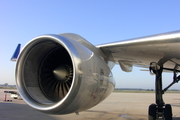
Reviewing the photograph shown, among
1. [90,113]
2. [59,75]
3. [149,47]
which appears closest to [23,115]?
[90,113]

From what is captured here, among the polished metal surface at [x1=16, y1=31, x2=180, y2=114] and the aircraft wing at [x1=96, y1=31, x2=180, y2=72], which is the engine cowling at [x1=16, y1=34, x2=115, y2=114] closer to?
the polished metal surface at [x1=16, y1=31, x2=180, y2=114]

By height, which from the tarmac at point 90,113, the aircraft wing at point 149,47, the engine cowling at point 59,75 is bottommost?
the tarmac at point 90,113

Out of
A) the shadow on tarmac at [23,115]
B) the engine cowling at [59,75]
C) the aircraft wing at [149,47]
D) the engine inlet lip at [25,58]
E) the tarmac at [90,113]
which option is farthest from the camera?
the tarmac at [90,113]

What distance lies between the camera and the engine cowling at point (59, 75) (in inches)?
119

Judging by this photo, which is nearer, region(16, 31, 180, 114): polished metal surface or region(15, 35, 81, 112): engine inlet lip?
region(15, 35, 81, 112): engine inlet lip

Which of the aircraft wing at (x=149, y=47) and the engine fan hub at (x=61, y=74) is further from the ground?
the aircraft wing at (x=149, y=47)

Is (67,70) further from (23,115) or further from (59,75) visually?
(23,115)

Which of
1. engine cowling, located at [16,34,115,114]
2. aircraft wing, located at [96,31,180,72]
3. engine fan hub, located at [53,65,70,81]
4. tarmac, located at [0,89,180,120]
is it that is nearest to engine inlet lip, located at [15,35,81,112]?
engine cowling, located at [16,34,115,114]

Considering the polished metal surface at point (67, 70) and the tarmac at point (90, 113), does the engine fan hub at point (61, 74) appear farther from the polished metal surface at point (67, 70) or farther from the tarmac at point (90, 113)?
the tarmac at point (90, 113)

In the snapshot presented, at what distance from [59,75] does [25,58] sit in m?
0.76

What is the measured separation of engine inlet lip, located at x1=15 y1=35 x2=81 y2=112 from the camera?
291 centimetres

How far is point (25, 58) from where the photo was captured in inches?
145

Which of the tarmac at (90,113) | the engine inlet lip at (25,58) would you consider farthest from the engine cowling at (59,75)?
the tarmac at (90,113)

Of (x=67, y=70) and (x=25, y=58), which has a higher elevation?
(x=25, y=58)
